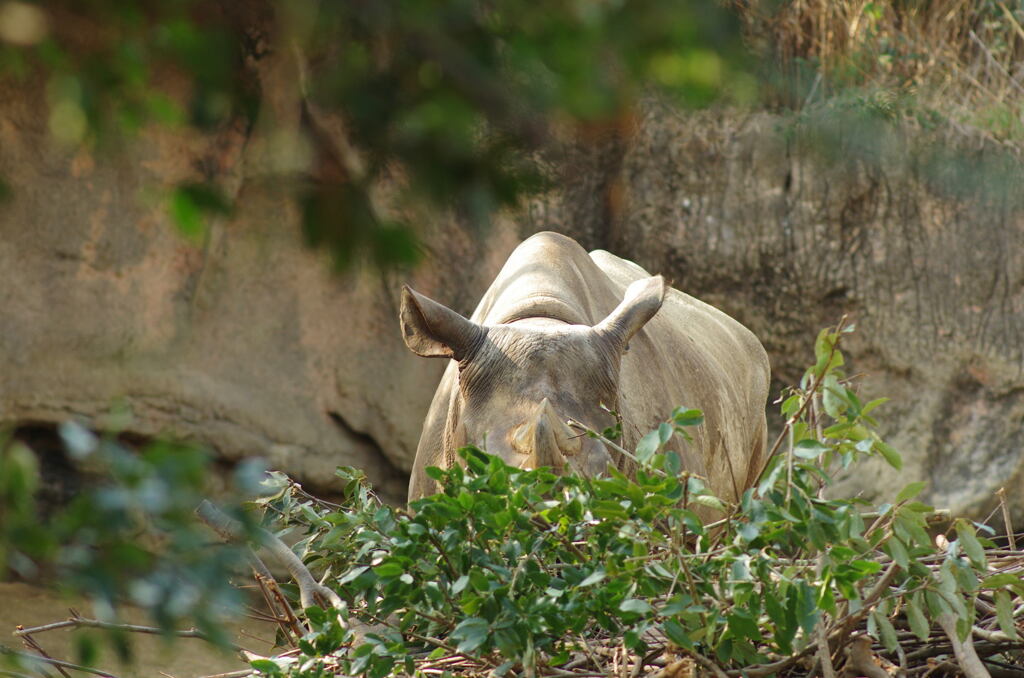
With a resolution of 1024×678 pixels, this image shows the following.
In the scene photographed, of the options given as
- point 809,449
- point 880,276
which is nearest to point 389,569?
Answer: point 809,449

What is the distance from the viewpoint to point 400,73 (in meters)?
1.14

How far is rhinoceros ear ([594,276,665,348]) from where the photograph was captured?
4816mm

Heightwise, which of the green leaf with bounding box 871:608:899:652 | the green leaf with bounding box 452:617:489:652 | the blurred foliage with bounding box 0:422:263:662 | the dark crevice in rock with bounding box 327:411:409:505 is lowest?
the dark crevice in rock with bounding box 327:411:409:505

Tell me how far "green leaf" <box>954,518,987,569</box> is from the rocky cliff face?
227 inches

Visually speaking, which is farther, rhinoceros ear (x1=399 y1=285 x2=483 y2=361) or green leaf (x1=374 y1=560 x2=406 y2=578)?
rhinoceros ear (x1=399 y1=285 x2=483 y2=361)

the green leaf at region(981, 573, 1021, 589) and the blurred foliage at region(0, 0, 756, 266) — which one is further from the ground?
the blurred foliage at region(0, 0, 756, 266)

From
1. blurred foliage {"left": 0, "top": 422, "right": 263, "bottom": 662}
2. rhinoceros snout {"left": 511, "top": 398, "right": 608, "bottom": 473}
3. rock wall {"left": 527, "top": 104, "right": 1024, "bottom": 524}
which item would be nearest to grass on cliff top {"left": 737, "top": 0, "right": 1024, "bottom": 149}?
rock wall {"left": 527, "top": 104, "right": 1024, "bottom": 524}

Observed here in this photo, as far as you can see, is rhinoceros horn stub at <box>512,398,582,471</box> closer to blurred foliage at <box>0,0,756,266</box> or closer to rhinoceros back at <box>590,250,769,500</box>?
rhinoceros back at <box>590,250,769,500</box>

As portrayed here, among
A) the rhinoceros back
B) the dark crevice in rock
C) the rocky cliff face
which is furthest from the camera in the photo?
the dark crevice in rock

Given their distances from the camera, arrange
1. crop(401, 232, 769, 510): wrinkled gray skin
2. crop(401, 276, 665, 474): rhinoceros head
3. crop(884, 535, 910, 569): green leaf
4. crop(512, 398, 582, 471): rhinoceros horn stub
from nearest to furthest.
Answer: crop(884, 535, 910, 569): green leaf < crop(512, 398, 582, 471): rhinoceros horn stub < crop(401, 276, 665, 474): rhinoceros head < crop(401, 232, 769, 510): wrinkled gray skin

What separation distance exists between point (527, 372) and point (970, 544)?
2161mm

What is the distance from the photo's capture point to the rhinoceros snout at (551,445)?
3945mm

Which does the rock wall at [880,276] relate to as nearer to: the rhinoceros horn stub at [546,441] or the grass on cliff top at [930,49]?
the grass on cliff top at [930,49]

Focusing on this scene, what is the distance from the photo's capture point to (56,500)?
784 centimetres
